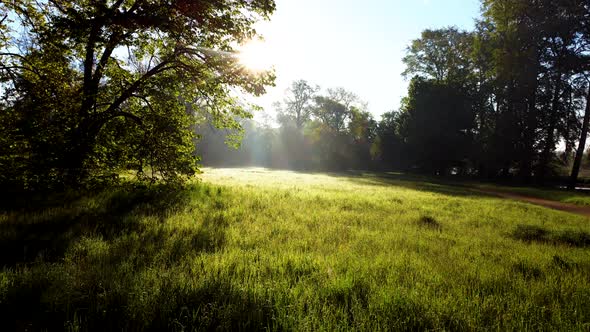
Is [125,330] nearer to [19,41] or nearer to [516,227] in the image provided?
[516,227]

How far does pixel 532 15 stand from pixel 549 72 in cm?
738

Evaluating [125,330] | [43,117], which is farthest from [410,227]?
[43,117]

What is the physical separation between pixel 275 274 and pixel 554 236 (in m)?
8.35

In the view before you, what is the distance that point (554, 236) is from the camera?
749 cm

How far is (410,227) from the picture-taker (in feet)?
25.1

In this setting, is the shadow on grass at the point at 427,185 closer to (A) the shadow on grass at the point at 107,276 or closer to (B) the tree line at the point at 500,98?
(B) the tree line at the point at 500,98

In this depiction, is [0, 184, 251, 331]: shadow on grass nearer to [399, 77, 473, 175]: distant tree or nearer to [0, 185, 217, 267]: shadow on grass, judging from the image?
[0, 185, 217, 267]: shadow on grass

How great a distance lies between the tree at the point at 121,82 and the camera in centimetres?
732

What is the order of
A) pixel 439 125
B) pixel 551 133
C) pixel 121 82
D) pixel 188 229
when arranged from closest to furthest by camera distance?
1. pixel 188 229
2. pixel 121 82
3. pixel 551 133
4. pixel 439 125

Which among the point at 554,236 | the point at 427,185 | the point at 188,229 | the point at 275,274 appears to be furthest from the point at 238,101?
the point at 427,185

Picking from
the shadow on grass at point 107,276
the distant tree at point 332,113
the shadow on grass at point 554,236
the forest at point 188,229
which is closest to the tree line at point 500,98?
the distant tree at point 332,113

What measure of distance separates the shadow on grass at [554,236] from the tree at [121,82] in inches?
379

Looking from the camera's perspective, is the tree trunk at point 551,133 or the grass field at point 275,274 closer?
the grass field at point 275,274

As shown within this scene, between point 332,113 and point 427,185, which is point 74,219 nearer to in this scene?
point 427,185
